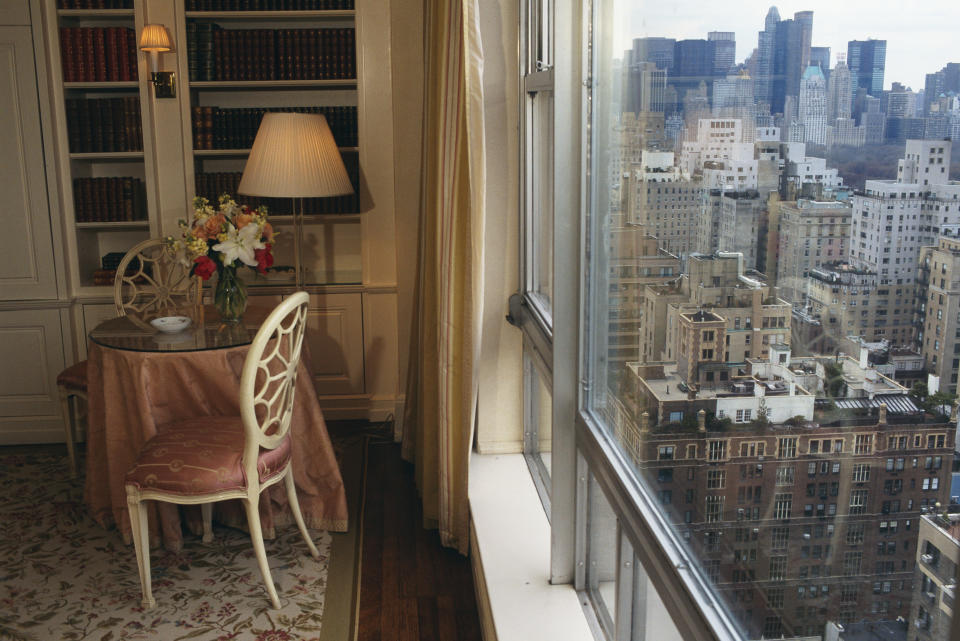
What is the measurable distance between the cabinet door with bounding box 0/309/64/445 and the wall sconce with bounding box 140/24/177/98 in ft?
4.17

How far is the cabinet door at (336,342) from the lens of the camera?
4.59m

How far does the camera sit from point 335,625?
2.77 m

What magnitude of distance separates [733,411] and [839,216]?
36cm

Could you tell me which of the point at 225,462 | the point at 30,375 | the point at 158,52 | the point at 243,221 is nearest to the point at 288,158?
the point at 243,221

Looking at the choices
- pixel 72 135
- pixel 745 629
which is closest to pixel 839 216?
pixel 745 629

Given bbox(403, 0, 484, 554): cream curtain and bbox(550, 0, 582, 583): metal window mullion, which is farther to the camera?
bbox(403, 0, 484, 554): cream curtain

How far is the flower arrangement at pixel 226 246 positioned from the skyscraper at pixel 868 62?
2802 mm

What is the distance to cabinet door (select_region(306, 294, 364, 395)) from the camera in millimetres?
4586

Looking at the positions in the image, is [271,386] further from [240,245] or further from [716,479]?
[716,479]

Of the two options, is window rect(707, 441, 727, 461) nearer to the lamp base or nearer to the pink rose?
the pink rose

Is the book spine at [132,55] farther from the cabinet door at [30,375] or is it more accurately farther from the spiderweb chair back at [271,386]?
the spiderweb chair back at [271,386]

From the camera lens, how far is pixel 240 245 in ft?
10.9

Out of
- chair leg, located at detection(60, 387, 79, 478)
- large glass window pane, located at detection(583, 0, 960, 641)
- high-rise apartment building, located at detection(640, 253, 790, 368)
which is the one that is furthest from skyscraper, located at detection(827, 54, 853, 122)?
chair leg, located at detection(60, 387, 79, 478)

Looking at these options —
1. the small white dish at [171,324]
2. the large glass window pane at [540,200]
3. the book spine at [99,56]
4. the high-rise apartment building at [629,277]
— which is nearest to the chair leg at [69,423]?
the small white dish at [171,324]
